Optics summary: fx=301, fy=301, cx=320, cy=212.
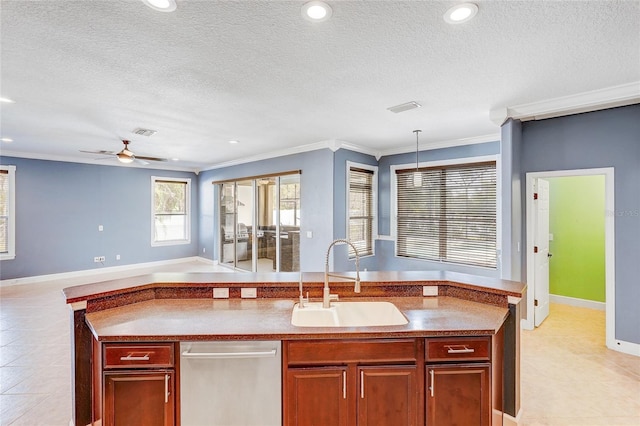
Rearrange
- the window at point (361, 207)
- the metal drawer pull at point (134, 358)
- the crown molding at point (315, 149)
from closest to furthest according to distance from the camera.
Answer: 1. the metal drawer pull at point (134, 358)
2. the crown molding at point (315, 149)
3. the window at point (361, 207)

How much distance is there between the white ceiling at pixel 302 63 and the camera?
1.80m

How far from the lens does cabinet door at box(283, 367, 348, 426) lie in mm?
1676

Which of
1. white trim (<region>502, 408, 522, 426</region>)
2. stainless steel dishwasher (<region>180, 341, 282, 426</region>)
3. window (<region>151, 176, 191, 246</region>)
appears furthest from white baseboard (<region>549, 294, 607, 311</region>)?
window (<region>151, 176, 191, 246</region>)

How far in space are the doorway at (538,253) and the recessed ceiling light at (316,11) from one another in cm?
327

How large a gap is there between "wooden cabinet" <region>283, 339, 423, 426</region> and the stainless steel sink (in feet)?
1.12

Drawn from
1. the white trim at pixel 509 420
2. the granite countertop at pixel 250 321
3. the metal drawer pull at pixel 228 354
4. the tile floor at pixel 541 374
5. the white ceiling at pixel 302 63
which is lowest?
the tile floor at pixel 541 374

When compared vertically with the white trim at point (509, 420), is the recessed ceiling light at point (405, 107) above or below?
above

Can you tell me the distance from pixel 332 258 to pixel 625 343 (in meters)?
3.57

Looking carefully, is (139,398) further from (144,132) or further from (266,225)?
(266,225)

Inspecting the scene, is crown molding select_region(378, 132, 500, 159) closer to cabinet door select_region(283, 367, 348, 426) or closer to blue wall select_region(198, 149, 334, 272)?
blue wall select_region(198, 149, 334, 272)

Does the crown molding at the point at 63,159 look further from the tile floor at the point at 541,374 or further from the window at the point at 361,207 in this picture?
the window at the point at 361,207

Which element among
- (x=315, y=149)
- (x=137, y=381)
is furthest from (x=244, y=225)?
(x=137, y=381)

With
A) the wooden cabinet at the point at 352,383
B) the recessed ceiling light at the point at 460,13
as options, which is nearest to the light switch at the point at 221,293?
the wooden cabinet at the point at 352,383

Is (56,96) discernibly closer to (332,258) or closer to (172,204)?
(332,258)
